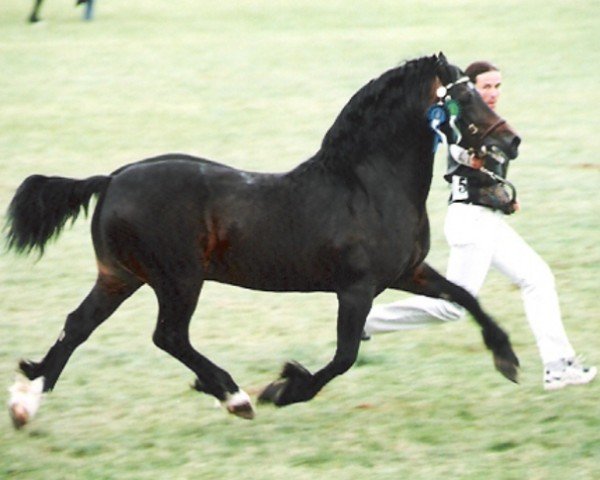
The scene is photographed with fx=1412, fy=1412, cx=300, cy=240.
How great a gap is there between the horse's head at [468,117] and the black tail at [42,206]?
6.24 feet

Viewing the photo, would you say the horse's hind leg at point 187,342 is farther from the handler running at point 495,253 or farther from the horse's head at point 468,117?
the horse's head at point 468,117

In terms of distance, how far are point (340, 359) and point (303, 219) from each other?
0.71 m

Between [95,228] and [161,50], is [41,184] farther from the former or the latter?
[161,50]

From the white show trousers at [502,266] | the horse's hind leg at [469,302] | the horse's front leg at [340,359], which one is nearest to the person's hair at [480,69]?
the white show trousers at [502,266]

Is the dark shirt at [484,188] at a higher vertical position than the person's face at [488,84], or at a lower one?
lower

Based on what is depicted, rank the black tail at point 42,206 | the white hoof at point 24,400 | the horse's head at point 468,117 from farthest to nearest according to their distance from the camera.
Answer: the black tail at point 42,206, the white hoof at point 24,400, the horse's head at point 468,117

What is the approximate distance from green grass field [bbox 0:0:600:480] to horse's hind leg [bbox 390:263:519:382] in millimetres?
242

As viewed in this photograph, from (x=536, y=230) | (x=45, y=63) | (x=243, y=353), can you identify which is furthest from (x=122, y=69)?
(x=243, y=353)

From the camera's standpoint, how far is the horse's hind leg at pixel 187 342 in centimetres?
696

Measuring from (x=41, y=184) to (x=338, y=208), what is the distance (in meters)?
1.56

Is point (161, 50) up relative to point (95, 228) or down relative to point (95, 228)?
down

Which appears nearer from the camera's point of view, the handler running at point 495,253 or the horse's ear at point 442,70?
the horse's ear at point 442,70

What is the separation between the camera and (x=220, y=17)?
28203mm

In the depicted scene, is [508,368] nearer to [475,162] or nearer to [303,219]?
[475,162]
